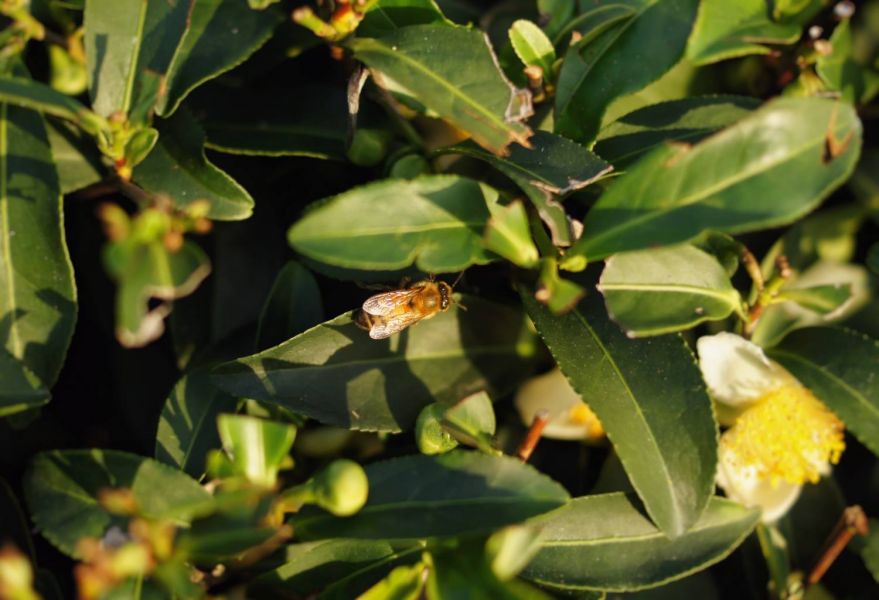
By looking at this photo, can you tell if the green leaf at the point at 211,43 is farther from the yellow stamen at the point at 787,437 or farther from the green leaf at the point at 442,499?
the yellow stamen at the point at 787,437

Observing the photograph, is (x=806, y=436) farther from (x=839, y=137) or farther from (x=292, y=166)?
(x=292, y=166)

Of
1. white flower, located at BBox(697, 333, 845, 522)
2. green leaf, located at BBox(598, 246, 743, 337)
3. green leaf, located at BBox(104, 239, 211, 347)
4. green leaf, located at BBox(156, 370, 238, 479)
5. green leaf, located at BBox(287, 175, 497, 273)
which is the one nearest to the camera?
green leaf, located at BBox(104, 239, 211, 347)

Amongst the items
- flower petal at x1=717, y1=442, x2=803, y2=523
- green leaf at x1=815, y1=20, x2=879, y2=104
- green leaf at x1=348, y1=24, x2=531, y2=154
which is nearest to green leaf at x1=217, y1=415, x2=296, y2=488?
green leaf at x1=348, y1=24, x2=531, y2=154

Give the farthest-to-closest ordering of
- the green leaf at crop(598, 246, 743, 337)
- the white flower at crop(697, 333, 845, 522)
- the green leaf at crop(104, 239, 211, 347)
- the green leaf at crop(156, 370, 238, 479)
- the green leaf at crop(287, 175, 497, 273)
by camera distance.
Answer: the white flower at crop(697, 333, 845, 522) < the green leaf at crop(156, 370, 238, 479) < the green leaf at crop(598, 246, 743, 337) < the green leaf at crop(287, 175, 497, 273) < the green leaf at crop(104, 239, 211, 347)

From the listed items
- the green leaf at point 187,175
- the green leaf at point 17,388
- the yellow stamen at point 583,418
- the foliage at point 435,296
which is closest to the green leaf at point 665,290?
the foliage at point 435,296

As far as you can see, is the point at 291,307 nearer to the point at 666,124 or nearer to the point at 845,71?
the point at 666,124

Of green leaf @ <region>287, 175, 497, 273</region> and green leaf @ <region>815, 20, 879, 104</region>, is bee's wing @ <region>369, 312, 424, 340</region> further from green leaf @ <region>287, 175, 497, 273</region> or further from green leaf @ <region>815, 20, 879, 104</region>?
green leaf @ <region>815, 20, 879, 104</region>

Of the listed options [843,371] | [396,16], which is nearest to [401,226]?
[396,16]

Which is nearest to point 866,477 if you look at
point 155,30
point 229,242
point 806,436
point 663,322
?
point 806,436
